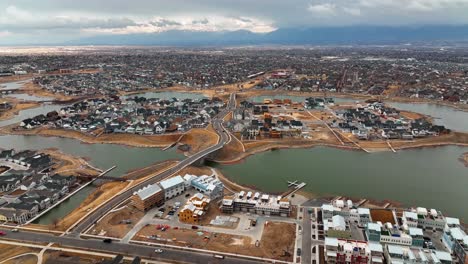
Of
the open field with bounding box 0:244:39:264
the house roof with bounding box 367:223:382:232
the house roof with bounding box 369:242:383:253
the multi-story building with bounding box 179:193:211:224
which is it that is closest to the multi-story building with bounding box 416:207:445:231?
the house roof with bounding box 367:223:382:232

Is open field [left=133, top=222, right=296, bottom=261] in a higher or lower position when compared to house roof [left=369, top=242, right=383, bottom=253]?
lower

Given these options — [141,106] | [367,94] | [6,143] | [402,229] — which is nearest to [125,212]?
[402,229]

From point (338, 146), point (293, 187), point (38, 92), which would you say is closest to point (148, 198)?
point (293, 187)

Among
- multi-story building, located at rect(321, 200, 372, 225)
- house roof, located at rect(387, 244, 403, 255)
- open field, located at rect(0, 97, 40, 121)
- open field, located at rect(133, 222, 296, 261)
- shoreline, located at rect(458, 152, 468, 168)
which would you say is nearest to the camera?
house roof, located at rect(387, 244, 403, 255)

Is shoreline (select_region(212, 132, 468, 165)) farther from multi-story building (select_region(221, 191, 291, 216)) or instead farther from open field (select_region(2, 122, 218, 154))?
multi-story building (select_region(221, 191, 291, 216))

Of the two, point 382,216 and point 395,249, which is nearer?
point 395,249

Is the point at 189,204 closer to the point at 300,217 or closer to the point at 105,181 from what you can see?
the point at 300,217

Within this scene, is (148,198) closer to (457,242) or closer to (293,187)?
(293,187)
